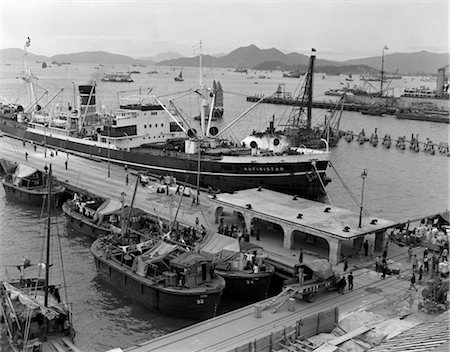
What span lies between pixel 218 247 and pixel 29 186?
2515 centimetres

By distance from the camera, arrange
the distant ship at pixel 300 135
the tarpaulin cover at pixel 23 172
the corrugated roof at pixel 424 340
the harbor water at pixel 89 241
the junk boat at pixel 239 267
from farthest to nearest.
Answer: the distant ship at pixel 300 135, the tarpaulin cover at pixel 23 172, the junk boat at pixel 239 267, the harbor water at pixel 89 241, the corrugated roof at pixel 424 340

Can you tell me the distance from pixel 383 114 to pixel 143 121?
10449cm

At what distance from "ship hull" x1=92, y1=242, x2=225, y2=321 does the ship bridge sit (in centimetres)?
743

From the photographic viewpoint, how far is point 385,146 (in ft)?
297

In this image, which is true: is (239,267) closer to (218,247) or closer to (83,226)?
(218,247)

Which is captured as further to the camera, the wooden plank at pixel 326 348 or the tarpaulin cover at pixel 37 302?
the tarpaulin cover at pixel 37 302

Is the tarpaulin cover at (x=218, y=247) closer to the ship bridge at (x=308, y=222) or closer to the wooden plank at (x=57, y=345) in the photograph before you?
the ship bridge at (x=308, y=222)

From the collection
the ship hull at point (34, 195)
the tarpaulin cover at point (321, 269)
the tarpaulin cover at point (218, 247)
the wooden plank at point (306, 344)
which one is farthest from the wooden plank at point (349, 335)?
the ship hull at point (34, 195)

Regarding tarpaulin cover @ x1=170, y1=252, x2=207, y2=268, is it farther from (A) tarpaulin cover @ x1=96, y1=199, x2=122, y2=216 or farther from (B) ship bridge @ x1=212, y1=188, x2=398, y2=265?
(A) tarpaulin cover @ x1=96, y1=199, x2=122, y2=216

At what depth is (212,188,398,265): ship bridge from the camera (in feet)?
95.2

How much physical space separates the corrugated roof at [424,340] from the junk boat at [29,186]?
35.4m

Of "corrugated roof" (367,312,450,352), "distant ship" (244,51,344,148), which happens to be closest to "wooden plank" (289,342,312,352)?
"corrugated roof" (367,312,450,352)

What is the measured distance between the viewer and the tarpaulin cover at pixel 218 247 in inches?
1086

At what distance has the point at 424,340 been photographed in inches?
524
